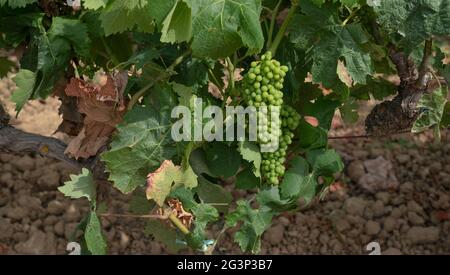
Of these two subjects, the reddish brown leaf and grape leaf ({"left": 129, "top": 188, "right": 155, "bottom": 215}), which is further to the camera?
grape leaf ({"left": 129, "top": 188, "right": 155, "bottom": 215})

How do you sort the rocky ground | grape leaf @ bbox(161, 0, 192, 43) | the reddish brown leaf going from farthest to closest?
the rocky ground
the reddish brown leaf
grape leaf @ bbox(161, 0, 192, 43)

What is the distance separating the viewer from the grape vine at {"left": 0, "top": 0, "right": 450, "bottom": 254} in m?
1.96

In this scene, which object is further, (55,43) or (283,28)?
(55,43)

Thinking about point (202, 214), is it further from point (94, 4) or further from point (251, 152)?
point (94, 4)

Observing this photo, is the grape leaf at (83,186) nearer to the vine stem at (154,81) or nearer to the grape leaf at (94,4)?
the vine stem at (154,81)

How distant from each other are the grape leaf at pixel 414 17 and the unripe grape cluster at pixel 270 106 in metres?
0.30

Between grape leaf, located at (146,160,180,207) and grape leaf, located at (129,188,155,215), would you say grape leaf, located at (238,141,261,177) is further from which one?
grape leaf, located at (129,188,155,215)

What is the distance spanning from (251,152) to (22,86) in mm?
766

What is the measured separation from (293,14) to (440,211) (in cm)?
161

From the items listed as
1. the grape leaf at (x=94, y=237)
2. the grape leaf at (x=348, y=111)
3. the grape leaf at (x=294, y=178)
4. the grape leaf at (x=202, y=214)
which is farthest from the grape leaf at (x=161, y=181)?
the grape leaf at (x=348, y=111)

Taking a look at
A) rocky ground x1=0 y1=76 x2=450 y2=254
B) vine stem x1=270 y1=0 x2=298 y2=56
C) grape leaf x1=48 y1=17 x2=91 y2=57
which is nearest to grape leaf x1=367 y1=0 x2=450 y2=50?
vine stem x1=270 y1=0 x2=298 y2=56

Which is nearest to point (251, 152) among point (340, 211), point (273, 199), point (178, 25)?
point (273, 199)

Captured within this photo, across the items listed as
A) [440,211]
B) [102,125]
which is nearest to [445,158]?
[440,211]

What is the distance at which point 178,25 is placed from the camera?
6.23 ft
